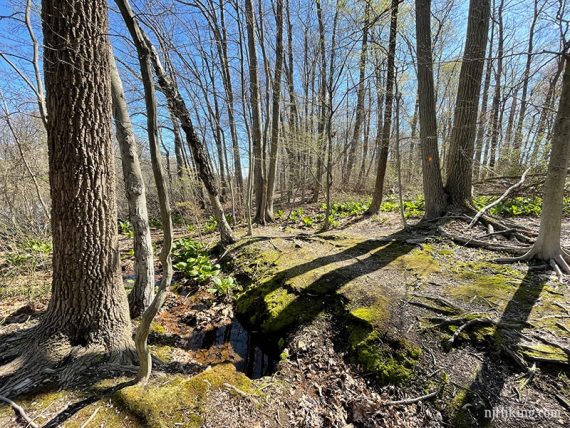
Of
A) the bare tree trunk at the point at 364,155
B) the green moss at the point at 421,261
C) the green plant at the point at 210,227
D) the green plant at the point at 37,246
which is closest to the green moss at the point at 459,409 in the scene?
the green moss at the point at 421,261

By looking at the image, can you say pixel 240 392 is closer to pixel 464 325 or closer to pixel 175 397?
pixel 175 397

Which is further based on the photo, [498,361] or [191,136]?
[191,136]

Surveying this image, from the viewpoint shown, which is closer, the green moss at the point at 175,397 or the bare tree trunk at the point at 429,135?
the green moss at the point at 175,397

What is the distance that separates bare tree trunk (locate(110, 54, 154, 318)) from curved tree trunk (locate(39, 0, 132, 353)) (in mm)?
1204

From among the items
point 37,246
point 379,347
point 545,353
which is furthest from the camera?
point 37,246

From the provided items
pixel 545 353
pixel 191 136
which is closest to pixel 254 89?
pixel 191 136

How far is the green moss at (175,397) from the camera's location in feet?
6.20

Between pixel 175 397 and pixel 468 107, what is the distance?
6599mm

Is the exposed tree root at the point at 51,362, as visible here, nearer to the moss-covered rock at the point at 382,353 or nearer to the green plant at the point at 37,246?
the moss-covered rock at the point at 382,353

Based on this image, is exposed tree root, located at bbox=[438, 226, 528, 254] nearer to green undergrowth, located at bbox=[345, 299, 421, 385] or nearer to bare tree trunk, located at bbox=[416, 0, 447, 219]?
bare tree trunk, located at bbox=[416, 0, 447, 219]

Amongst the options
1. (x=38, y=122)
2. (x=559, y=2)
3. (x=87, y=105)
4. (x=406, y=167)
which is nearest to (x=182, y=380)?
(x=87, y=105)

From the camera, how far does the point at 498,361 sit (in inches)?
88.0

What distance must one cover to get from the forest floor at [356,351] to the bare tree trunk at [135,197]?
57 cm

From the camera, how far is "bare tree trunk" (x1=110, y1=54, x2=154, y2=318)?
11.8 feet
